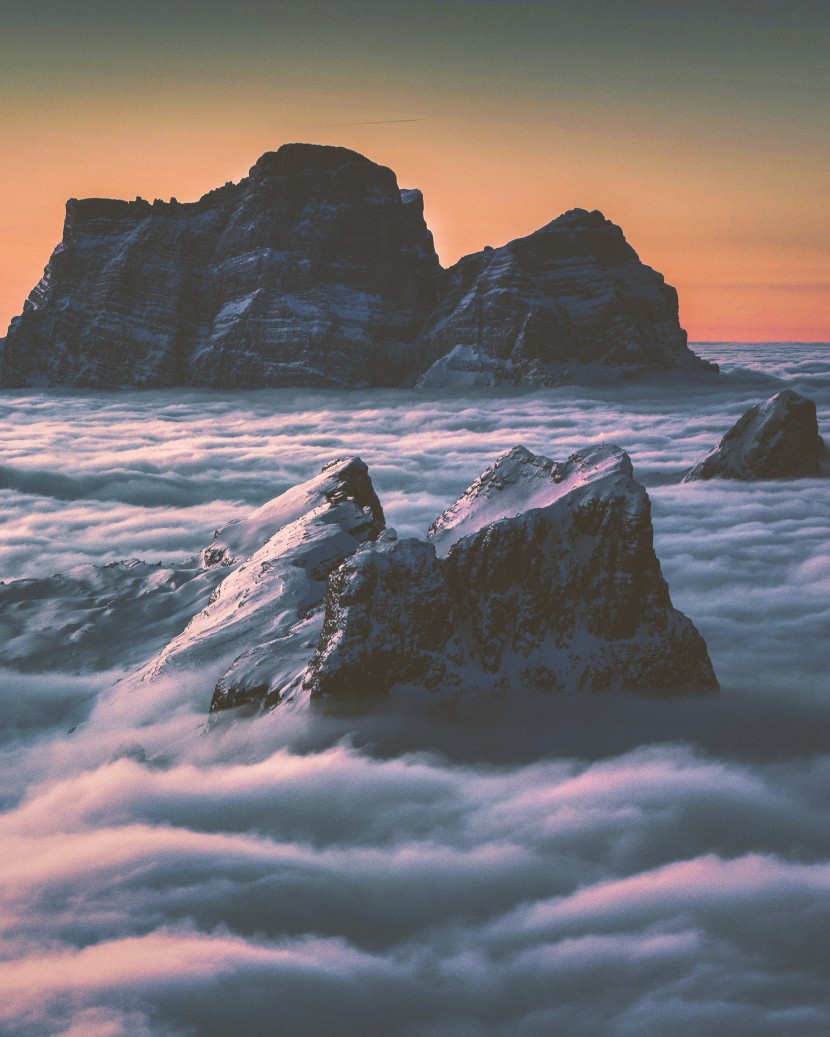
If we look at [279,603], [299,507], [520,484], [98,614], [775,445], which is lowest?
[98,614]

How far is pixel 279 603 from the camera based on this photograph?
1001 inches

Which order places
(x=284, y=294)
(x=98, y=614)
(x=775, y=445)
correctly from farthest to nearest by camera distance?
(x=284, y=294) < (x=775, y=445) < (x=98, y=614)

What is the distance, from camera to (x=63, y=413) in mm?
177750

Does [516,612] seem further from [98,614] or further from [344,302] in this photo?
[344,302]

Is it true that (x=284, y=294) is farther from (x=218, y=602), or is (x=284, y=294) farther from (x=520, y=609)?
(x=520, y=609)

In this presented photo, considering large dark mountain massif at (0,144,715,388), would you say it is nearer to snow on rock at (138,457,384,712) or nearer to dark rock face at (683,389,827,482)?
dark rock face at (683,389,827,482)

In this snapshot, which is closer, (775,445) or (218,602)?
(218,602)

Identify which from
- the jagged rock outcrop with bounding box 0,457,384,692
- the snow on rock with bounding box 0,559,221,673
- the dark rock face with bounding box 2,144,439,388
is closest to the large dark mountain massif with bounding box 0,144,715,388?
the dark rock face with bounding box 2,144,439,388

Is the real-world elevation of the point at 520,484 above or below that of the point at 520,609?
above

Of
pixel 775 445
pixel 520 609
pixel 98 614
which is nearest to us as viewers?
pixel 520 609

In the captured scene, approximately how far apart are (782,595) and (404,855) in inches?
1451

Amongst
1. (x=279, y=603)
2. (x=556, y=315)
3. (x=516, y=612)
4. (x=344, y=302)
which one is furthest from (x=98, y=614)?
(x=344, y=302)

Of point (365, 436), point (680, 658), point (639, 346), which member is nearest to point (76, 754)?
point (680, 658)

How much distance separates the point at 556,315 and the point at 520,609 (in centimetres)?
17253
